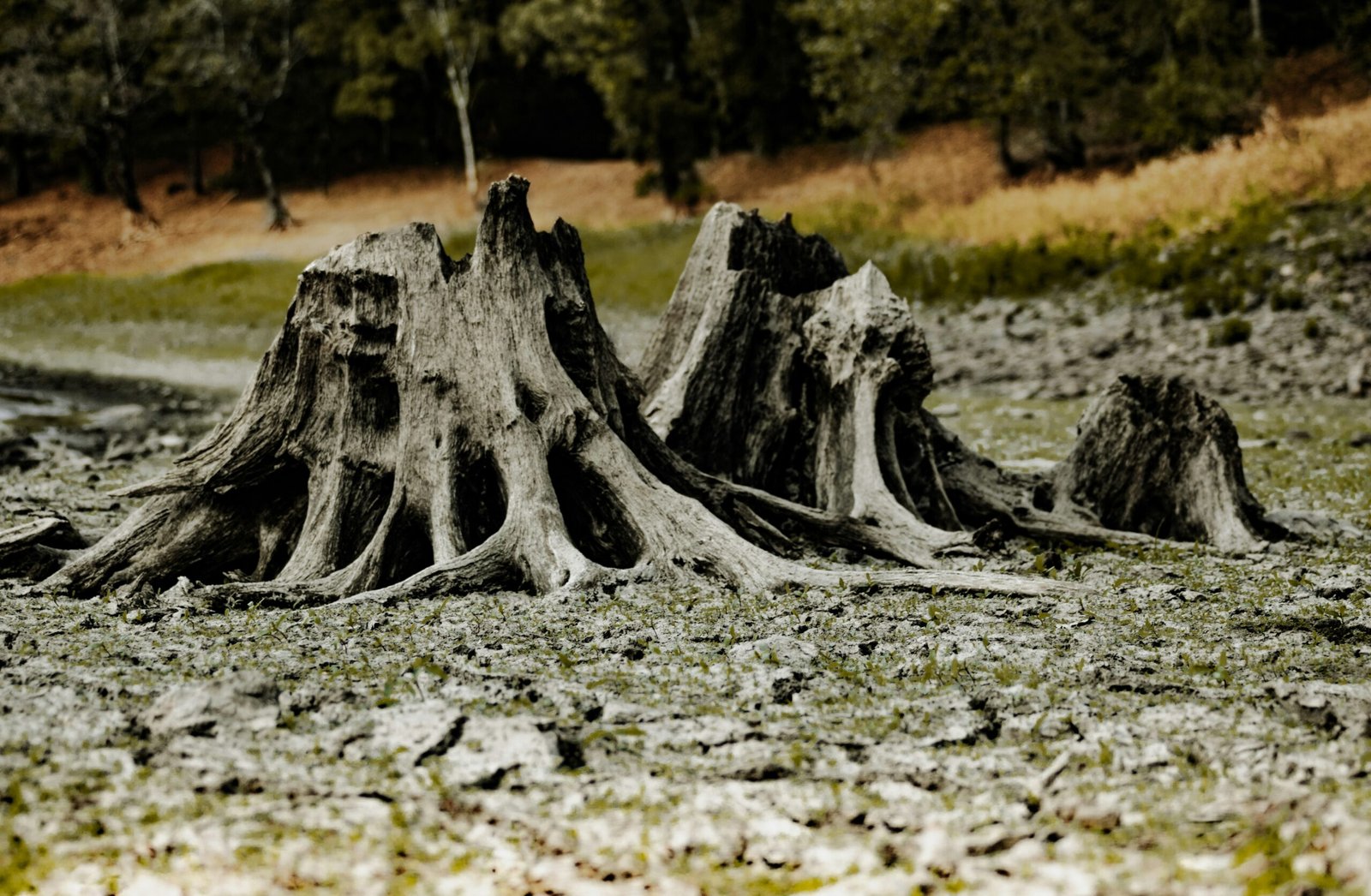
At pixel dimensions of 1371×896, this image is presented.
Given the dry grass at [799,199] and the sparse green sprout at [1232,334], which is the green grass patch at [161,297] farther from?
the sparse green sprout at [1232,334]

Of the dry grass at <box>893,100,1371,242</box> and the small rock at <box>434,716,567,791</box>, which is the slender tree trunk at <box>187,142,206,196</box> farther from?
→ the small rock at <box>434,716,567,791</box>

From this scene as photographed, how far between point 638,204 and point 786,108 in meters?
9.83

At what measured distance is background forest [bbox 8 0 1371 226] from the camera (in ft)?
134

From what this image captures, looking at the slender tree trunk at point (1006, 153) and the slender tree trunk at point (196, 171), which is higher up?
the slender tree trunk at point (196, 171)

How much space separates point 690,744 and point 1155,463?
6.55 metres

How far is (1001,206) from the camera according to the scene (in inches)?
1309

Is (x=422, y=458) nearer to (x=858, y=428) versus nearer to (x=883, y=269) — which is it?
(x=858, y=428)

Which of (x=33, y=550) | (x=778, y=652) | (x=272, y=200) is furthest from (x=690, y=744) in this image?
(x=272, y=200)

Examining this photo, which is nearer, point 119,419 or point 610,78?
point 119,419

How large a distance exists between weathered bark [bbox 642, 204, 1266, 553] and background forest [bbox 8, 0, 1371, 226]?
106 feet

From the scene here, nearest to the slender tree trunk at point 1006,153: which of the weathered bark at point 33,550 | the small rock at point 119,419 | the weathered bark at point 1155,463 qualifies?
the small rock at point 119,419

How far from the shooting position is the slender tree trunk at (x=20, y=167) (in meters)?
66.8

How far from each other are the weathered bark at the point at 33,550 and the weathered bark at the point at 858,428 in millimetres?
4419

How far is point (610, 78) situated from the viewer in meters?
47.8
